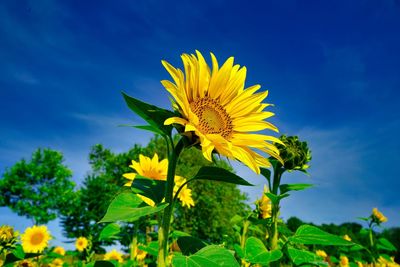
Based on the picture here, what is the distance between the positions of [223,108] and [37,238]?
5.74 m

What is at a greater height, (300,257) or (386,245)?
(386,245)

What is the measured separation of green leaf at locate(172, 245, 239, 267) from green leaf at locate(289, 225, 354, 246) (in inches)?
26.3

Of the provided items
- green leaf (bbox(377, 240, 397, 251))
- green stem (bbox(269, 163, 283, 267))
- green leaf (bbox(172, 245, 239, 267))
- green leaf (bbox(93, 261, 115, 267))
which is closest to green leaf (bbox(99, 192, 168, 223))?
green leaf (bbox(172, 245, 239, 267))

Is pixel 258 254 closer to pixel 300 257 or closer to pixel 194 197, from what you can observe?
pixel 300 257

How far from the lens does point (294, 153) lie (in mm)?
2453

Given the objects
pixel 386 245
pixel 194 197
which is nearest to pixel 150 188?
pixel 386 245

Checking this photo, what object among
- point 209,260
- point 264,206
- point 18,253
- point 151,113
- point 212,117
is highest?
point 212,117

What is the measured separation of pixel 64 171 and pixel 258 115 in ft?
127

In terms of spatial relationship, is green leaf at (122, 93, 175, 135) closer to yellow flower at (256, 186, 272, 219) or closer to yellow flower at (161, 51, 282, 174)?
yellow flower at (161, 51, 282, 174)

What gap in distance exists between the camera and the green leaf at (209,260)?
151cm

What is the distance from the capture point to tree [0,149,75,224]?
35.6 metres

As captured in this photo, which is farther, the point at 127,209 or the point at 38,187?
the point at 38,187

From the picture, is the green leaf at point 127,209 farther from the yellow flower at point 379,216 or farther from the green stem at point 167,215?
the yellow flower at point 379,216

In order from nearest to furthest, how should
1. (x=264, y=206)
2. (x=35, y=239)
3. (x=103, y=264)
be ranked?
(x=103, y=264)
(x=264, y=206)
(x=35, y=239)
